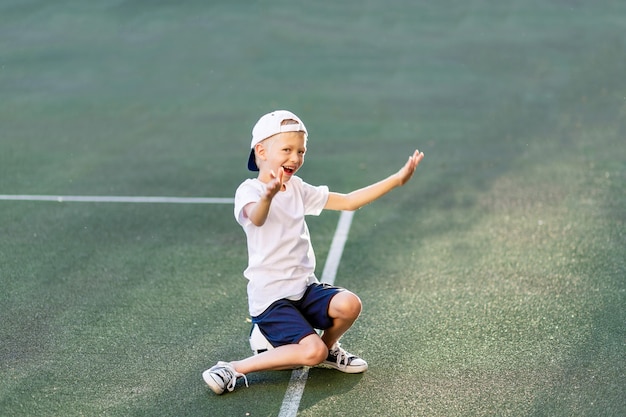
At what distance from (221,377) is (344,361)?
1.79 ft

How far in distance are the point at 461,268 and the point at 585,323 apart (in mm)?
941

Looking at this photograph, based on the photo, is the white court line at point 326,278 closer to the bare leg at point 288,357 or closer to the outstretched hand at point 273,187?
the bare leg at point 288,357

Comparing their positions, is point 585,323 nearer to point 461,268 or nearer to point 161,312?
point 461,268

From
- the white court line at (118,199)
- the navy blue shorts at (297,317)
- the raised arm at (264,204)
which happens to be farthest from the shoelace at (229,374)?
the white court line at (118,199)

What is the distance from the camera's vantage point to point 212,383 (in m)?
3.97

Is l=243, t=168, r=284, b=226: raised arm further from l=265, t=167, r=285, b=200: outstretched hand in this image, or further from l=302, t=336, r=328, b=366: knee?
l=302, t=336, r=328, b=366: knee

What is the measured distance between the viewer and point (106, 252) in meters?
5.77

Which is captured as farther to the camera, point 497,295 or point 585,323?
point 497,295

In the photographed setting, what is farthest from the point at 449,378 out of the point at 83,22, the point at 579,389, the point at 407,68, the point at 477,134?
the point at 83,22

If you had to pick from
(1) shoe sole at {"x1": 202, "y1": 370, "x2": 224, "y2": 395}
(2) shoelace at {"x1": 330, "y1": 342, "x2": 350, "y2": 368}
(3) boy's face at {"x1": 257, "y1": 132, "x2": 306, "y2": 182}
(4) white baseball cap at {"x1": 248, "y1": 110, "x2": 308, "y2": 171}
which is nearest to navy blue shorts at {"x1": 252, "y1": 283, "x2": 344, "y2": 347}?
(2) shoelace at {"x1": 330, "y1": 342, "x2": 350, "y2": 368}

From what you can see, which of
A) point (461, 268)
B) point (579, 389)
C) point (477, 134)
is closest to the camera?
point (579, 389)

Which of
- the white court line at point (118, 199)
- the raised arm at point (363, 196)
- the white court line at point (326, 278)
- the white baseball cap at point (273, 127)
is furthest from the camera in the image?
the white court line at point (118, 199)

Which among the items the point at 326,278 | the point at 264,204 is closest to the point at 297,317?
the point at 264,204

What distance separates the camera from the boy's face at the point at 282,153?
4035mm
